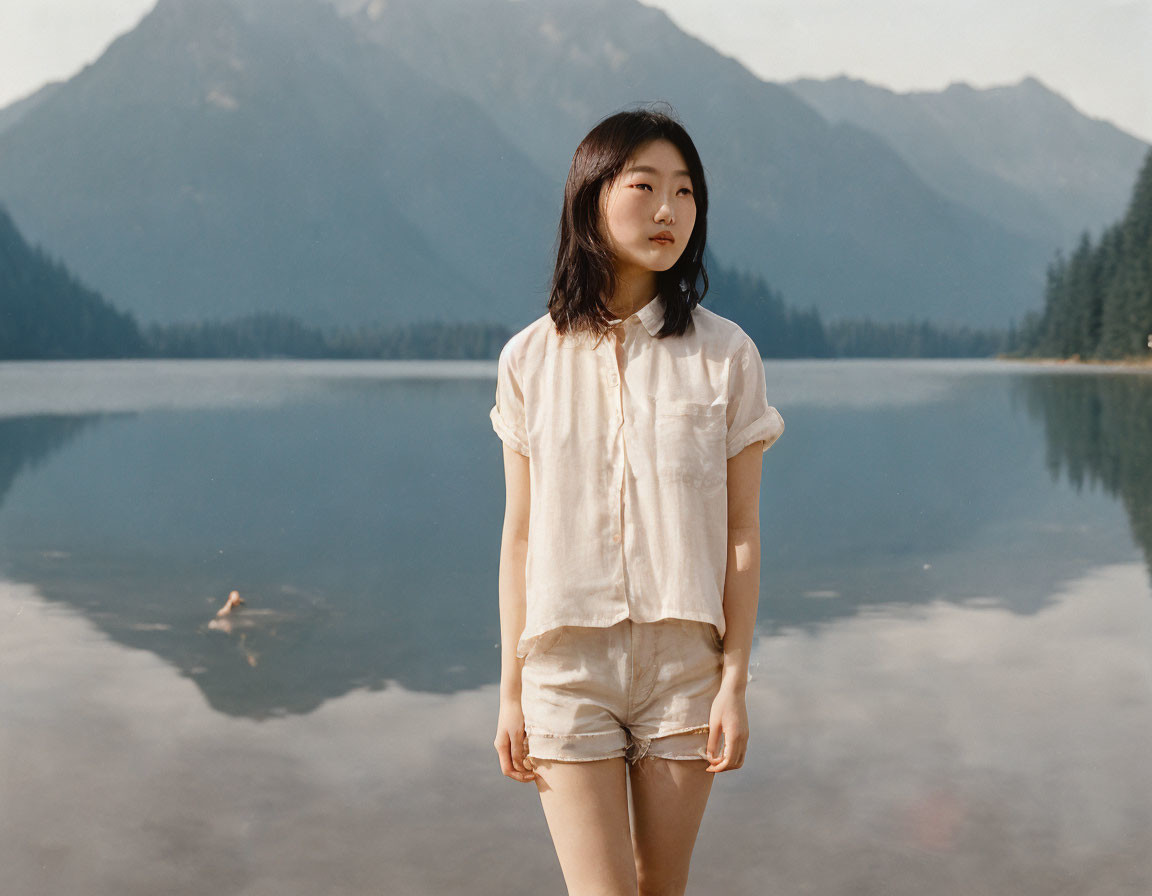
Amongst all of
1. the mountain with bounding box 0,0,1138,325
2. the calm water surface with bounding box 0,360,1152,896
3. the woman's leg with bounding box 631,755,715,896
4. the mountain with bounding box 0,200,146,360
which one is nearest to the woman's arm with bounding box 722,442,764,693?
the woman's leg with bounding box 631,755,715,896

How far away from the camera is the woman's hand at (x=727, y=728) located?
1.63m

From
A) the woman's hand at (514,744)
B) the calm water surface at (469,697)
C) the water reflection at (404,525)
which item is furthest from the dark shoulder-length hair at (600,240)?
the water reflection at (404,525)

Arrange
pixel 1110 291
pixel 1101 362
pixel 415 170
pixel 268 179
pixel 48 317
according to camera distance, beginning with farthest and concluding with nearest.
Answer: pixel 415 170
pixel 268 179
pixel 48 317
pixel 1101 362
pixel 1110 291

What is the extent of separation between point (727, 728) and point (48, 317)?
8394 cm

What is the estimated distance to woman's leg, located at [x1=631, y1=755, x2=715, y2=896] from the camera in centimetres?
165

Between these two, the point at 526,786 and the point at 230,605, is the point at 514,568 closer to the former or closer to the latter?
the point at 526,786

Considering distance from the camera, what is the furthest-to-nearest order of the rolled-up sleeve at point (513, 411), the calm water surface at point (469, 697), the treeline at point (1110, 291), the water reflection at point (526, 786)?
the treeline at point (1110, 291)
the calm water surface at point (469, 697)
the water reflection at point (526, 786)
the rolled-up sleeve at point (513, 411)

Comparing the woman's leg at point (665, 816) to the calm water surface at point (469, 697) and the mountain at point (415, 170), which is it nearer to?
the calm water surface at point (469, 697)

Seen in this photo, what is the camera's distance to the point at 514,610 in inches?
67.4

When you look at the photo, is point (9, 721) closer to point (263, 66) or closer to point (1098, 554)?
point (1098, 554)

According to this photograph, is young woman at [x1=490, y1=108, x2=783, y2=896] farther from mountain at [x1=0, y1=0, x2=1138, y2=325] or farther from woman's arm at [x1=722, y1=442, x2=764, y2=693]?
mountain at [x1=0, y1=0, x2=1138, y2=325]

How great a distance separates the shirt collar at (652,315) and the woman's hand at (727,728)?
1.69ft

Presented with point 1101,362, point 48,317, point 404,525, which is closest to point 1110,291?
point 1101,362

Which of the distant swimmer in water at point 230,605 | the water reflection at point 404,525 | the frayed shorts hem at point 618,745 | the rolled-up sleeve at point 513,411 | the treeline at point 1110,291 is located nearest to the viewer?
the frayed shorts hem at point 618,745
